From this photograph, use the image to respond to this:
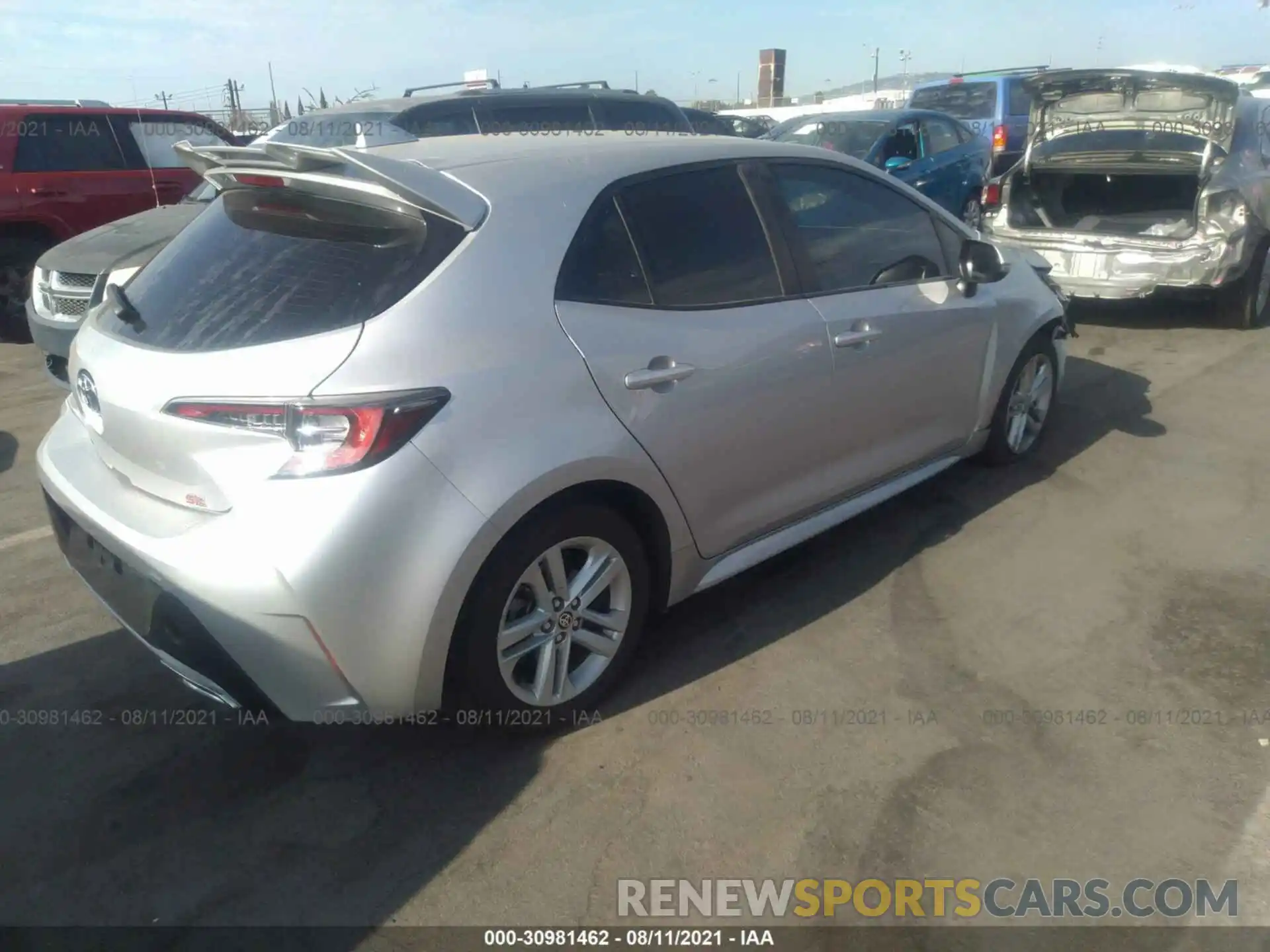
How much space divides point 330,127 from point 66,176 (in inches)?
102

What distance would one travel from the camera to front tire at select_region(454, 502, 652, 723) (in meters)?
2.67

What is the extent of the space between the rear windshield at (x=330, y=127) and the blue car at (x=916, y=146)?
515cm

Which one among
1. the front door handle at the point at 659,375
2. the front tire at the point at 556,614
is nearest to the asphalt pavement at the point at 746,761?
the front tire at the point at 556,614

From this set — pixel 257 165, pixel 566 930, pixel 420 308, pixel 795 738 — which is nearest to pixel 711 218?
pixel 420 308

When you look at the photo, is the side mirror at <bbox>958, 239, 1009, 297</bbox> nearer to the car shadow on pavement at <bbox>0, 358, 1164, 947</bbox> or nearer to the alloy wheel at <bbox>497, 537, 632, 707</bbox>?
the car shadow on pavement at <bbox>0, 358, 1164, 947</bbox>

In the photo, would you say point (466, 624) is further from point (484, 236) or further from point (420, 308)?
point (484, 236)

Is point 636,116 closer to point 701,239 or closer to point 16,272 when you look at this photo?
point 16,272

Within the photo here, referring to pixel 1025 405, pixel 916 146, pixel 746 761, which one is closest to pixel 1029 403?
pixel 1025 405

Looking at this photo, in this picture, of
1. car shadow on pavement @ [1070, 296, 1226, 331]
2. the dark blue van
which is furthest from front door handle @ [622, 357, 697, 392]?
the dark blue van

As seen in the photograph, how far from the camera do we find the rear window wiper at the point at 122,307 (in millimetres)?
2910

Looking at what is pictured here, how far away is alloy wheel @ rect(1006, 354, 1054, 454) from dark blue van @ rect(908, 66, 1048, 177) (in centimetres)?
921

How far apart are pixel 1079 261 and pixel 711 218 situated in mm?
5178

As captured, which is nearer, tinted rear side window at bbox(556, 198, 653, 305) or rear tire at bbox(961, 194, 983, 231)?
tinted rear side window at bbox(556, 198, 653, 305)

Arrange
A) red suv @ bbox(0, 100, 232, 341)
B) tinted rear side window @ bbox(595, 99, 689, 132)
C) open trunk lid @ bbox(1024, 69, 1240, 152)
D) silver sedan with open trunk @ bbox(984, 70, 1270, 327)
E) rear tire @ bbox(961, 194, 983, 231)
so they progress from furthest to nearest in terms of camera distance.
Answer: rear tire @ bbox(961, 194, 983, 231), tinted rear side window @ bbox(595, 99, 689, 132), red suv @ bbox(0, 100, 232, 341), open trunk lid @ bbox(1024, 69, 1240, 152), silver sedan with open trunk @ bbox(984, 70, 1270, 327)
